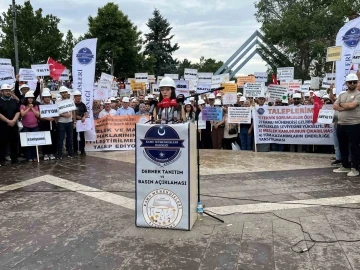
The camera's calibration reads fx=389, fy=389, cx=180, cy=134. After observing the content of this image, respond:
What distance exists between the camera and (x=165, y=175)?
458cm

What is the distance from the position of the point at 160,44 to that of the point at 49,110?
43.6 metres

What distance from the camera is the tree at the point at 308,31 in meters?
39.2

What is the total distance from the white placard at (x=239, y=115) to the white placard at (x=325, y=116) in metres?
1.88

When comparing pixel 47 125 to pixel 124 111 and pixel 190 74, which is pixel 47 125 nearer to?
pixel 124 111

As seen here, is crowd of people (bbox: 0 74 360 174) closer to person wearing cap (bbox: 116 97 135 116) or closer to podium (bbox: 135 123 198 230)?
person wearing cap (bbox: 116 97 135 116)

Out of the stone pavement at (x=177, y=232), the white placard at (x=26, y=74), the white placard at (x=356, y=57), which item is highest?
the white placard at (x=356, y=57)

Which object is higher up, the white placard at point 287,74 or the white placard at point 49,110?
the white placard at point 287,74

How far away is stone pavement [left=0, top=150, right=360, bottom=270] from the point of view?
12.7 feet

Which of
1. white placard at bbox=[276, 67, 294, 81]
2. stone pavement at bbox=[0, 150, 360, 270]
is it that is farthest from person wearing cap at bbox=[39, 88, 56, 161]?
white placard at bbox=[276, 67, 294, 81]

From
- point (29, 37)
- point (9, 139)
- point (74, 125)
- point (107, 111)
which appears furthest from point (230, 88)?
point (29, 37)

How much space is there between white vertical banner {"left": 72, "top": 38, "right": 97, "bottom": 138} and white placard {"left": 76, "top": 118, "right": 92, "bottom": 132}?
1.27ft

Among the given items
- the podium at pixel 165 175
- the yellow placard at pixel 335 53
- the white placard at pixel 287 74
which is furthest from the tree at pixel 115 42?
the podium at pixel 165 175

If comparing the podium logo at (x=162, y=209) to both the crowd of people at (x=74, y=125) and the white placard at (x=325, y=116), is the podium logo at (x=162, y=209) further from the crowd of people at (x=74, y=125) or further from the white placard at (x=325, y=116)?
the white placard at (x=325, y=116)

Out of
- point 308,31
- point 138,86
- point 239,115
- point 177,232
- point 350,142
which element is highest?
point 308,31
